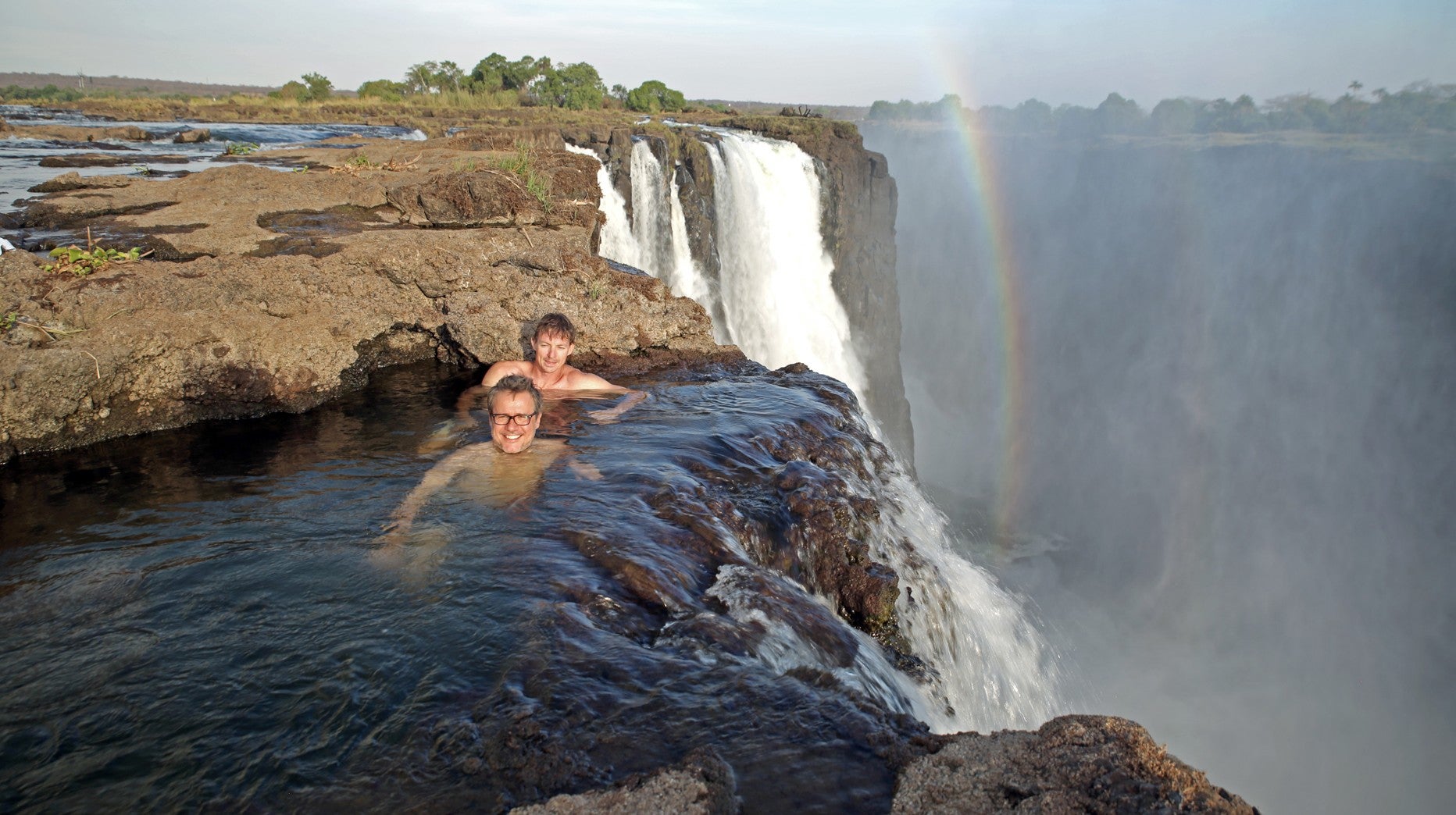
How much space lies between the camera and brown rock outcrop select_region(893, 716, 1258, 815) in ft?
5.74

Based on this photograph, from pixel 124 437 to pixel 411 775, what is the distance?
400 cm

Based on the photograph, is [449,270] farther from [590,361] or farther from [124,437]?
[124,437]

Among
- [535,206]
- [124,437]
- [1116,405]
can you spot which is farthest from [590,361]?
[1116,405]

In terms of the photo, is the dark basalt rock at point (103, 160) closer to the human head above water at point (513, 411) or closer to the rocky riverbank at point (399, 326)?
the rocky riverbank at point (399, 326)

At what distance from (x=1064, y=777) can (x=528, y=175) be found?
764cm

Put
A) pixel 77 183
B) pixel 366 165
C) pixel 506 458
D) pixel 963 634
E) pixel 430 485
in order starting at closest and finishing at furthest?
pixel 430 485, pixel 963 634, pixel 506 458, pixel 77 183, pixel 366 165

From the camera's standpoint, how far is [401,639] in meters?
2.76

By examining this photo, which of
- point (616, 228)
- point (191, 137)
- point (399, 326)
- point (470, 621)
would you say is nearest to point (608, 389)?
point (399, 326)

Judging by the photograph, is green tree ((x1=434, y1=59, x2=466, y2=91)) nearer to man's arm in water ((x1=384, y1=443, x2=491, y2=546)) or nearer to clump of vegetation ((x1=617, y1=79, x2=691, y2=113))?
clump of vegetation ((x1=617, y1=79, x2=691, y2=113))

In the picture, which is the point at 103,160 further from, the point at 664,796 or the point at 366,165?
the point at 664,796

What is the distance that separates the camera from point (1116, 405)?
2941 centimetres

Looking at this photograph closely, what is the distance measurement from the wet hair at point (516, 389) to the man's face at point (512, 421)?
0.01m

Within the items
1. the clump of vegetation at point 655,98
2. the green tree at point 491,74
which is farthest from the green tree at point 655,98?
the green tree at point 491,74

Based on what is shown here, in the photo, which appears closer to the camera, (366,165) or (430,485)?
(430,485)
